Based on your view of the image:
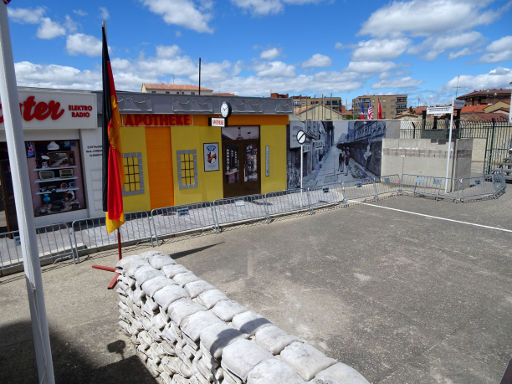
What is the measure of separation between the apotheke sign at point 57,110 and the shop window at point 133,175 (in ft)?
5.04

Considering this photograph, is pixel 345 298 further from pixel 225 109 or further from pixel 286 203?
pixel 225 109

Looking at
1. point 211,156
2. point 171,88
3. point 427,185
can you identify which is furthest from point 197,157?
point 171,88

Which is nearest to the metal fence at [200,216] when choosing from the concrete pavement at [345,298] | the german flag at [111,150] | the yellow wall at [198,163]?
the yellow wall at [198,163]

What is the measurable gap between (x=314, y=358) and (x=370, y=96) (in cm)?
13523

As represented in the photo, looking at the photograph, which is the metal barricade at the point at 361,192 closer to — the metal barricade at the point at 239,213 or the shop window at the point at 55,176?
the metal barricade at the point at 239,213

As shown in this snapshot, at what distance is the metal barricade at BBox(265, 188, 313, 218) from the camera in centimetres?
1288

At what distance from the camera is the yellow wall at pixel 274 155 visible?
1537cm

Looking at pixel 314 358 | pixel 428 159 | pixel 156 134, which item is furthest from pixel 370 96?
pixel 314 358

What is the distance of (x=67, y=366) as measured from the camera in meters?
4.84

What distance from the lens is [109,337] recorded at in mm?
5523

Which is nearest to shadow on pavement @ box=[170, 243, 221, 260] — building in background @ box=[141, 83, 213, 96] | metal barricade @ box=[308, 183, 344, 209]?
metal barricade @ box=[308, 183, 344, 209]

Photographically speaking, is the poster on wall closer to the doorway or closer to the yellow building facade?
the yellow building facade

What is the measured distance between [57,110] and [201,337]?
971cm

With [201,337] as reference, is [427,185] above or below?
below
